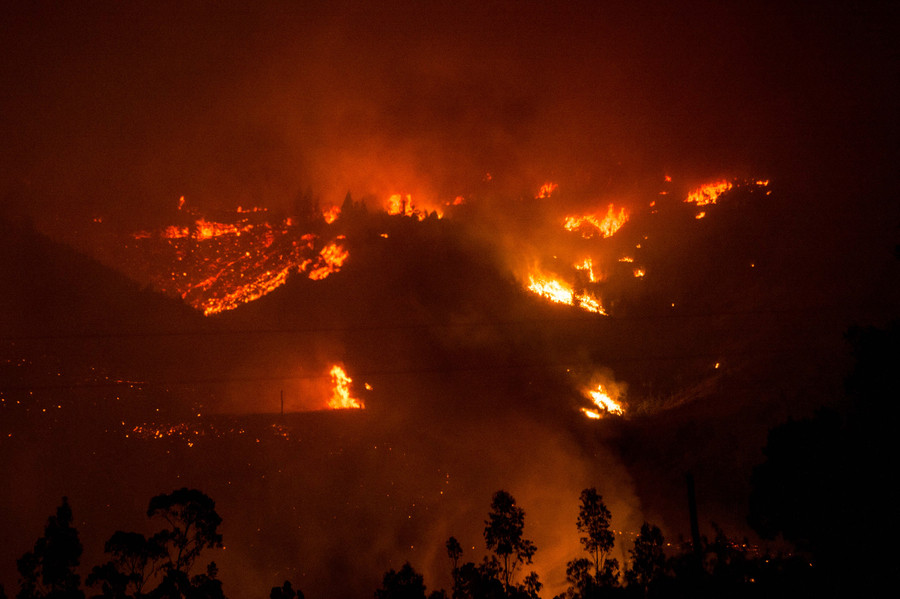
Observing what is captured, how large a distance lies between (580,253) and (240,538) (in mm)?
67300

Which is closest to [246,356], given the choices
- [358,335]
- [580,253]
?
[358,335]

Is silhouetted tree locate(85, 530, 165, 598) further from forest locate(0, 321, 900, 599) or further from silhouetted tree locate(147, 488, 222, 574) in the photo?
silhouetted tree locate(147, 488, 222, 574)

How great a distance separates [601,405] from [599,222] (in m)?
43.8

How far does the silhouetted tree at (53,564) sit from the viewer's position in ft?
55.6

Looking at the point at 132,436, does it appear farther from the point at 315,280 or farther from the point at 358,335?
the point at 315,280

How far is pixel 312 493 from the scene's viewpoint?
47.4 meters

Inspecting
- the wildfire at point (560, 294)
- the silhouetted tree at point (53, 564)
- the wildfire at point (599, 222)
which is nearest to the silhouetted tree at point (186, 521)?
the silhouetted tree at point (53, 564)

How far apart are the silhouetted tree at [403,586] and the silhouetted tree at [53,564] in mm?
9962

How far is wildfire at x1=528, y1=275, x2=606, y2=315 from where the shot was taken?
272ft

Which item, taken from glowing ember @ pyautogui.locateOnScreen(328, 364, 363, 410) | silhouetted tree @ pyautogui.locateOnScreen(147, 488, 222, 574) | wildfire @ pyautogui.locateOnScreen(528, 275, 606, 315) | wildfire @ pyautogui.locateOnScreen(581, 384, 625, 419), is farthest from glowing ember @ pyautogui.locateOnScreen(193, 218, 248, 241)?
silhouetted tree @ pyautogui.locateOnScreen(147, 488, 222, 574)

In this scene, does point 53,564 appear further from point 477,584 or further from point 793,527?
point 793,527

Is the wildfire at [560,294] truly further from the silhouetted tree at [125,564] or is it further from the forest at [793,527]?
the silhouetted tree at [125,564]

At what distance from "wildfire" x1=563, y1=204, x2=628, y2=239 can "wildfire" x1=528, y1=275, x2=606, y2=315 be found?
13.6 m

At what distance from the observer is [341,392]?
2564 inches
